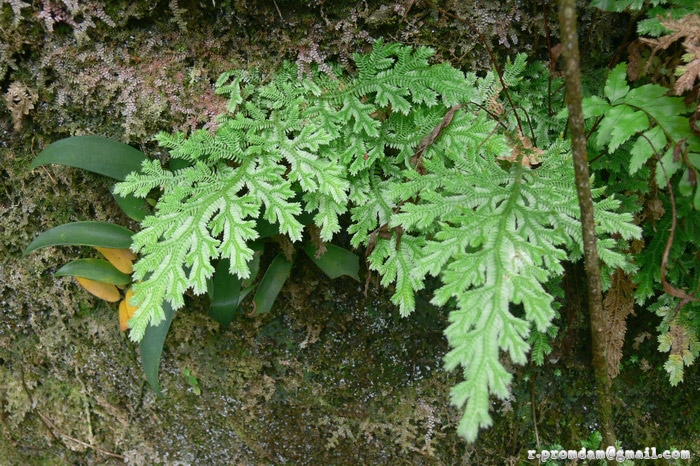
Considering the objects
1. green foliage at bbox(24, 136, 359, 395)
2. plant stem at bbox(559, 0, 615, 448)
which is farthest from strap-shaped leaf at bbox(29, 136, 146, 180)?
plant stem at bbox(559, 0, 615, 448)

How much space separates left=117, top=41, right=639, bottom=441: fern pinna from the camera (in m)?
1.55

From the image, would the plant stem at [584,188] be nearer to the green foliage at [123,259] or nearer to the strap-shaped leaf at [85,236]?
the green foliage at [123,259]

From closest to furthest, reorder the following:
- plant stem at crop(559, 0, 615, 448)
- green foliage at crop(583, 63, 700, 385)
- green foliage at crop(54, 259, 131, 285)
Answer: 1. plant stem at crop(559, 0, 615, 448)
2. green foliage at crop(583, 63, 700, 385)
3. green foliage at crop(54, 259, 131, 285)

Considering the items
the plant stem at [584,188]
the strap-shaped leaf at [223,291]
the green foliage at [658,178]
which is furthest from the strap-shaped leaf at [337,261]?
the green foliage at [658,178]

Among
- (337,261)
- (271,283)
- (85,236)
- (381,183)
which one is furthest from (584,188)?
(85,236)

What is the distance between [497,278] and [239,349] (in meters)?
1.35

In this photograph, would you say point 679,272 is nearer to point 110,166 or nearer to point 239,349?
point 239,349

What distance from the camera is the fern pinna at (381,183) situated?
5.09 ft

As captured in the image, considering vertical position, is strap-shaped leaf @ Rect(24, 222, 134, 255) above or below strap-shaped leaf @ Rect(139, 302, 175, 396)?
above

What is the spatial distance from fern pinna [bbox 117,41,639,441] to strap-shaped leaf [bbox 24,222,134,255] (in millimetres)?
250

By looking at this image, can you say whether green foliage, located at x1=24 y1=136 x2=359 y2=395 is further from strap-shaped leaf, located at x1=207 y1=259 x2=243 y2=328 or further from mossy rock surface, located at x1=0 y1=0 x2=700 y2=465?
mossy rock surface, located at x1=0 y1=0 x2=700 y2=465

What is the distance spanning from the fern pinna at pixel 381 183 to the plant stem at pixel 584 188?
0.09 metres

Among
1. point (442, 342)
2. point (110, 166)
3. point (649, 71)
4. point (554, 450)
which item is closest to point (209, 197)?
point (110, 166)

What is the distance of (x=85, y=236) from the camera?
76.2 inches
